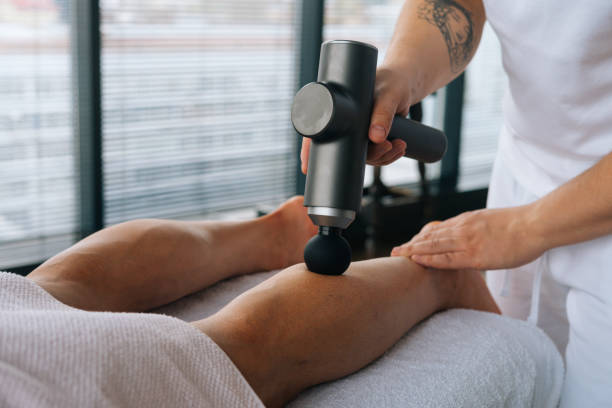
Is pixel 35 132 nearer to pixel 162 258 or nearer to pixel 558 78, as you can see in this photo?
pixel 162 258

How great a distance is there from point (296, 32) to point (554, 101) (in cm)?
248

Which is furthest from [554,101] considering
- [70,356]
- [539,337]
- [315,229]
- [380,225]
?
[380,225]

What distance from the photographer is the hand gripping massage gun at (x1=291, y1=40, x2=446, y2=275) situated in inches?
36.3

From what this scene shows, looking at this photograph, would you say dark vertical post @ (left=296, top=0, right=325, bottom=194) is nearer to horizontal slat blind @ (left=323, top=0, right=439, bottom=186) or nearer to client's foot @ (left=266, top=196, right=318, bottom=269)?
horizontal slat blind @ (left=323, top=0, right=439, bottom=186)

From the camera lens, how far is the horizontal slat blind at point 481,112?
457 cm

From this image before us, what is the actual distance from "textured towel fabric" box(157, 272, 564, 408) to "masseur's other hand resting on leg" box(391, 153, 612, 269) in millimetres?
123

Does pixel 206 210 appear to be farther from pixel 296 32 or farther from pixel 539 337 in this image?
pixel 539 337

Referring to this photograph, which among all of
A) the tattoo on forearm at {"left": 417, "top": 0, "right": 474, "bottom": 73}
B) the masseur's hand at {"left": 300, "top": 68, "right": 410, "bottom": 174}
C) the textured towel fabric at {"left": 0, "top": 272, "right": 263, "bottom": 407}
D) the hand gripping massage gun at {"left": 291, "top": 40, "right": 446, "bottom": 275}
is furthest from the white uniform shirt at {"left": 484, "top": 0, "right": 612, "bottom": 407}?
the textured towel fabric at {"left": 0, "top": 272, "right": 263, "bottom": 407}

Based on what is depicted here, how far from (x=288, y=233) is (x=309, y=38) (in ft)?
7.45

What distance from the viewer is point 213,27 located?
3.19 metres

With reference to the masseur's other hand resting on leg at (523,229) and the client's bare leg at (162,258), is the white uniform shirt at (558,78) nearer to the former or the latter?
the masseur's other hand resting on leg at (523,229)

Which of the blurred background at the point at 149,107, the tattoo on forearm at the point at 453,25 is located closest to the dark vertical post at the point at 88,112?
the blurred background at the point at 149,107

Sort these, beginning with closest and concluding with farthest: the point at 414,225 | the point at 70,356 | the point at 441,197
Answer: the point at 70,356, the point at 414,225, the point at 441,197

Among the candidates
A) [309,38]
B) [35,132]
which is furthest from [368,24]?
[35,132]
